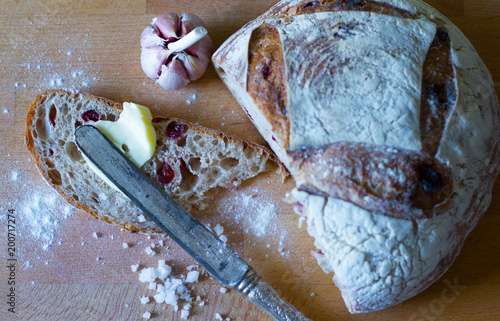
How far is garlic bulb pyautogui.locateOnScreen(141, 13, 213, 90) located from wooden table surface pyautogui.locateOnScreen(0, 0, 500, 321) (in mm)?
119

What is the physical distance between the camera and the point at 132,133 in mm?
2145

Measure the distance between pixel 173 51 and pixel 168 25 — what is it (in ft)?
0.45

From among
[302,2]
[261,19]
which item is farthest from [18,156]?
[302,2]

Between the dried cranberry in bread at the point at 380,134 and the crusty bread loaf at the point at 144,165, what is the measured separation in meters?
0.40

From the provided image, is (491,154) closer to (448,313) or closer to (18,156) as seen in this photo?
(448,313)

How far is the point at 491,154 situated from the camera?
6.03 ft

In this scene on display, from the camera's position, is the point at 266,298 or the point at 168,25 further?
the point at 168,25

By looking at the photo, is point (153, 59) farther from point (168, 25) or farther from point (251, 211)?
point (251, 211)

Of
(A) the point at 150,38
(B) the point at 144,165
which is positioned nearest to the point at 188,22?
(A) the point at 150,38

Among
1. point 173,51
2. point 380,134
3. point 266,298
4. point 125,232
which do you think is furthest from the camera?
point 125,232

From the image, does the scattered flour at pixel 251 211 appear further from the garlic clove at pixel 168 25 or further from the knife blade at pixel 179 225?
the garlic clove at pixel 168 25

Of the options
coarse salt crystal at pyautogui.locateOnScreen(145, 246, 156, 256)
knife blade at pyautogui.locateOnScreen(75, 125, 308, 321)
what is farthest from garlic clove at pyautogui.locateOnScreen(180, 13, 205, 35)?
coarse salt crystal at pyautogui.locateOnScreen(145, 246, 156, 256)

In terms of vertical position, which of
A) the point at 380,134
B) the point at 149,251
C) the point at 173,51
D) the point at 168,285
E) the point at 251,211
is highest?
the point at 173,51

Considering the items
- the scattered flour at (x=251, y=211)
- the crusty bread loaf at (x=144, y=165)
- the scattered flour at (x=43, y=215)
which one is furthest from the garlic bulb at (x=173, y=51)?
the scattered flour at (x=43, y=215)
